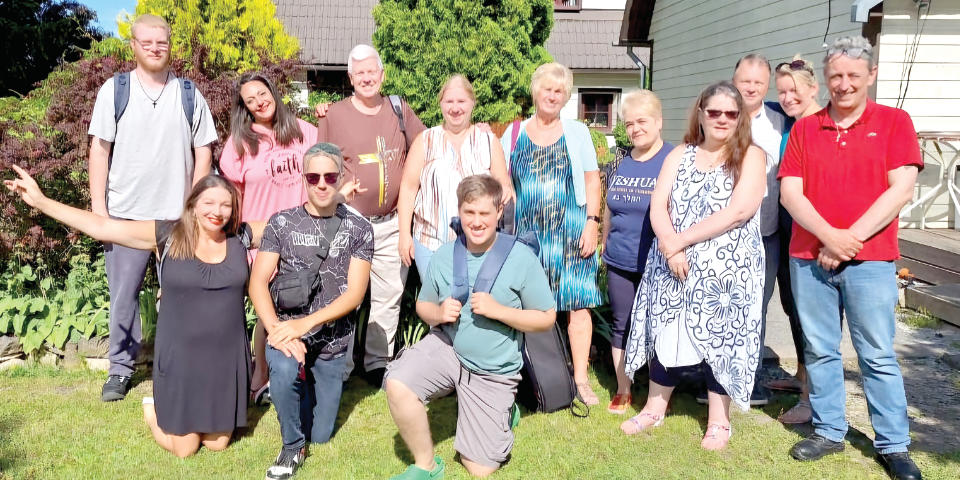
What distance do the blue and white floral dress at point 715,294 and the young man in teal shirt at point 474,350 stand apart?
71 centimetres

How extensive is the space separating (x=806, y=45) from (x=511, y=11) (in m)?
4.19

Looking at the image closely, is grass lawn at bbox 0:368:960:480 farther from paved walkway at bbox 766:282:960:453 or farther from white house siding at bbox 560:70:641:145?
white house siding at bbox 560:70:641:145

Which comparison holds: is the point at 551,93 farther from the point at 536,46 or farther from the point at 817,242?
the point at 536,46

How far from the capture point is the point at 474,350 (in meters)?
3.40

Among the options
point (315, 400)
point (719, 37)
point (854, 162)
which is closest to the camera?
point (854, 162)

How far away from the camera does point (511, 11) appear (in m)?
10.5

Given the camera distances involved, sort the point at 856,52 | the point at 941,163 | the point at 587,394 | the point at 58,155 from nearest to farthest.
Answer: the point at 856,52, the point at 587,394, the point at 58,155, the point at 941,163

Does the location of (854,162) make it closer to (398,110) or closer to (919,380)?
(919,380)

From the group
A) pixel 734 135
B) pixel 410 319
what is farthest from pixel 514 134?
pixel 410 319

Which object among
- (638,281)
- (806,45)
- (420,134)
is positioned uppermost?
(806,45)

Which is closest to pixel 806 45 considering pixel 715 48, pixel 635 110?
pixel 715 48

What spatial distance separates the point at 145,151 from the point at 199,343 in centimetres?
136

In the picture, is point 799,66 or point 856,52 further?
point 799,66

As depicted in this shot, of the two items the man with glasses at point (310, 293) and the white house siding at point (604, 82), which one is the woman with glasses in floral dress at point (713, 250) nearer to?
the man with glasses at point (310, 293)
